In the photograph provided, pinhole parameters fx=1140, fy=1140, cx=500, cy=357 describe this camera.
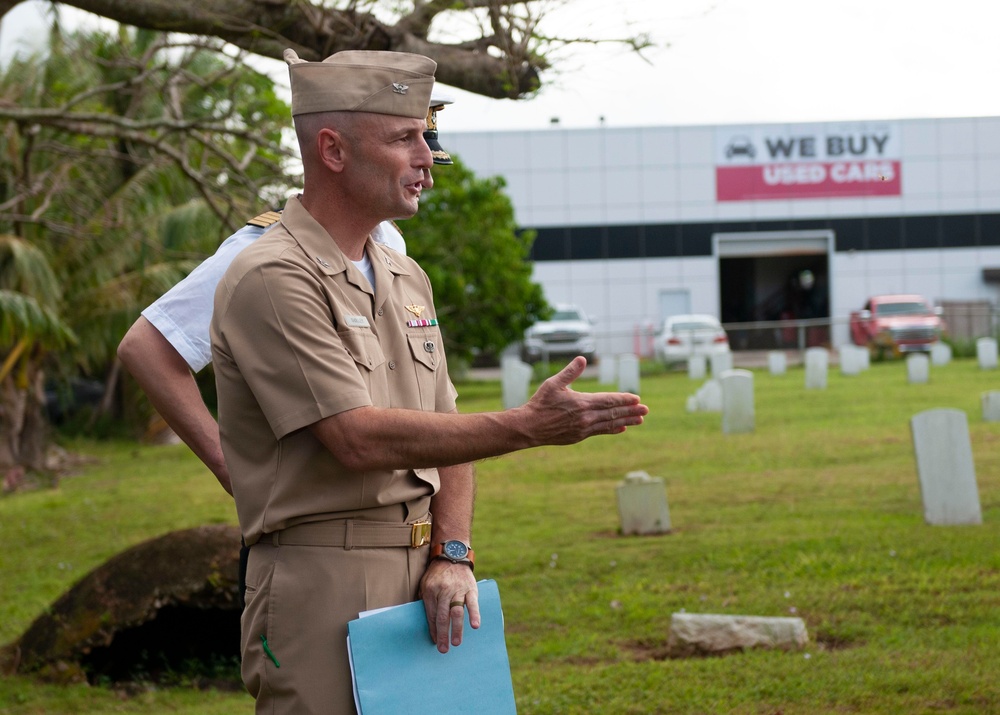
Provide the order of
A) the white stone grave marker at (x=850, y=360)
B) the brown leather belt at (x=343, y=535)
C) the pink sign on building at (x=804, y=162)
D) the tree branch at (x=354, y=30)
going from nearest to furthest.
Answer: the brown leather belt at (x=343, y=535), the tree branch at (x=354, y=30), the white stone grave marker at (x=850, y=360), the pink sign on building at (x=804, y=162)

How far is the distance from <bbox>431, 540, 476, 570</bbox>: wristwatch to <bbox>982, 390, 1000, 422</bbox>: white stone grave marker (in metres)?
15.1

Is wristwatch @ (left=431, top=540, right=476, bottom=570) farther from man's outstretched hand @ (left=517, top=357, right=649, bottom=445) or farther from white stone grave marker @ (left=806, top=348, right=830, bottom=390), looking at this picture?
white stone grave marker @ (left=806, top=348, right=830, bottom=390)

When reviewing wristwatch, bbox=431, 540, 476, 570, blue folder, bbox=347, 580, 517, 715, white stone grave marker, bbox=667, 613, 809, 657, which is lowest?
white stone grave marker, bbox=667, 613, 809, 657

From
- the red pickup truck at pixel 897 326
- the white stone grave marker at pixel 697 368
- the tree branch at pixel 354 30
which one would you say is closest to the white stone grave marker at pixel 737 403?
the tree branch at pixel 354 30

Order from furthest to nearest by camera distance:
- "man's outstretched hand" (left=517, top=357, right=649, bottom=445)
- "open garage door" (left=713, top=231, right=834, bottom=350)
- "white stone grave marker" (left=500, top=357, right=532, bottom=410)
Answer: "open garage door" (left=713, top=231, right=834, bottom=350)
"white stone grave marker" (left=500, top=357, right=532, bottom=410)
"man's outstretched hand" (left=517, top=357, right=649, bottom=445)

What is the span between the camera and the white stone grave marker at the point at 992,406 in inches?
633

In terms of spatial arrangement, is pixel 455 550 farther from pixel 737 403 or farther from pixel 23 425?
pixel 23 425

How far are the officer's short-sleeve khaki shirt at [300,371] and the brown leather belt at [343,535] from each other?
0.07 feet

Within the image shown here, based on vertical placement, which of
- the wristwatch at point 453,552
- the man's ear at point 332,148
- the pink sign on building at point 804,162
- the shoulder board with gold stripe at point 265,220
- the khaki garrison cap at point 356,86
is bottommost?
the wristwatch at point 453,552

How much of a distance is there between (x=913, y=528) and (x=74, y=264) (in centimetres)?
1509

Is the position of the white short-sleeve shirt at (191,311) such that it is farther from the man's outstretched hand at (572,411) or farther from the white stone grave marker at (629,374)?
the white stone grave marker at (629,374)

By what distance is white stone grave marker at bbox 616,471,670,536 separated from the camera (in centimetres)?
961

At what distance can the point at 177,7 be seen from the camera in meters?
5.86

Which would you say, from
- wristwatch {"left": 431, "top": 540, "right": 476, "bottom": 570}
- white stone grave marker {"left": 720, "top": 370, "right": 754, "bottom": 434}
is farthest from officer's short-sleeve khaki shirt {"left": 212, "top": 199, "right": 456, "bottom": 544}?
white stone grave marker {"left": 720, "top": 370, "right": 754, "bottom": 434}
